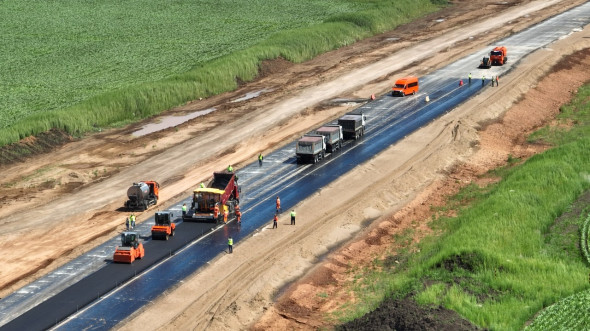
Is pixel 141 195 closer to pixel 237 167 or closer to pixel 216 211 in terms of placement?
pixel 216 211

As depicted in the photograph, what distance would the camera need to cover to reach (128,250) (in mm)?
50094

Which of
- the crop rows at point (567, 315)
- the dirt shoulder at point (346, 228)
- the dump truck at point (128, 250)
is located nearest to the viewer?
the crop rows at point (567, 315)

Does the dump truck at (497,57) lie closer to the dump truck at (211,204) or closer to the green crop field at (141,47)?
the green crop field at (141,47)

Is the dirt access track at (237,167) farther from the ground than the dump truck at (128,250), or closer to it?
closer to it

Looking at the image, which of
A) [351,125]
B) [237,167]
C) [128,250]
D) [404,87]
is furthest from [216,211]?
[404,87]

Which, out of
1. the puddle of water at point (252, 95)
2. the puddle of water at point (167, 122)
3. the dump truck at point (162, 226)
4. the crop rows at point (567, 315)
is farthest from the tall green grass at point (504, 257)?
the puddle of water at point (252, 95)

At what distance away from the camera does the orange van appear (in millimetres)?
91812

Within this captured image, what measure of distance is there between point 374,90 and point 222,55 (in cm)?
2142

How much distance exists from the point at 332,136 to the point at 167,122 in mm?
20981

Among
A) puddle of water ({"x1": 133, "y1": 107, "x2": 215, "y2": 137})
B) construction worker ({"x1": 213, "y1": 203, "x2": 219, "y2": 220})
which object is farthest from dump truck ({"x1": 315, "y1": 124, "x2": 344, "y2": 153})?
puddle of water ({"x1": 133, "y1": 107, "x2": 215, "y2": 137})

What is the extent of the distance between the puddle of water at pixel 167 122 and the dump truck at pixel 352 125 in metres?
18.2

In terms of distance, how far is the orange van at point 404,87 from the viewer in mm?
91812

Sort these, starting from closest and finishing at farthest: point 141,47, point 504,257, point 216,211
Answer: point 504,257 → point 216,211 → point 141,47

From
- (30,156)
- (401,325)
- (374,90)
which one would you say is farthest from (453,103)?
(401,325)
